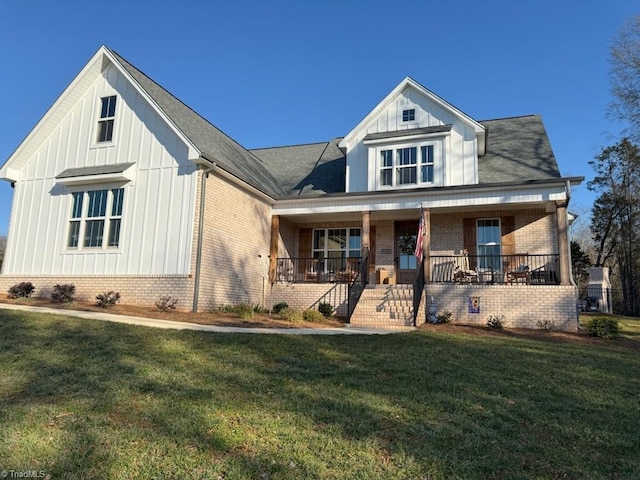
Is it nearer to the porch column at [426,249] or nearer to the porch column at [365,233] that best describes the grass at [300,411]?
the porch column at [426,249]

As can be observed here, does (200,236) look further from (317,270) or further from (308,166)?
(308,166)

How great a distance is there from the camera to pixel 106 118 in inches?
554

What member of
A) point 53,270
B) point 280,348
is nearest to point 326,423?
point 280,348

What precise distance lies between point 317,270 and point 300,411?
1262cm

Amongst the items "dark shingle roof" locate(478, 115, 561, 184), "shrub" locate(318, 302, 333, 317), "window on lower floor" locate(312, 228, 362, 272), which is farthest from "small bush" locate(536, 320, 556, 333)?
"window on lower floor" locate(312, 228, 362, 272)

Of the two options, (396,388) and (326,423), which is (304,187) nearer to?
(396,388)

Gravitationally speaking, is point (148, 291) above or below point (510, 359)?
above

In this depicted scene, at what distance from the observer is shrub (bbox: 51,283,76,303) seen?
12.1m

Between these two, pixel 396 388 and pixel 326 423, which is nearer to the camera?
pixel 326 423

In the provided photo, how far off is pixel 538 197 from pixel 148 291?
463 inches

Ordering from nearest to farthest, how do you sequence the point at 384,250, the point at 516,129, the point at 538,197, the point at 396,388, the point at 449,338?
the point at 396,388
the point at 449,338
the point at 538,197
the point at 384,250
the point at 516,129

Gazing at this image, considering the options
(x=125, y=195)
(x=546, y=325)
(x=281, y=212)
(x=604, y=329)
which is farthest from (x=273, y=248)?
(x=604, y=329)

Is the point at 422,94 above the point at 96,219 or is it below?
above

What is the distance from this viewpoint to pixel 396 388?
200 inches
